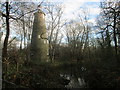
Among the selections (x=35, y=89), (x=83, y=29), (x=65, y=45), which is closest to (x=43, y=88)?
(x=35, y=89)

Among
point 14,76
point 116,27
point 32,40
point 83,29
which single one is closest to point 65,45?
point 83,29

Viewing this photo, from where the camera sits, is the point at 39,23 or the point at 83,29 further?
the point at 83,29

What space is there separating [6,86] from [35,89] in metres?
2.97

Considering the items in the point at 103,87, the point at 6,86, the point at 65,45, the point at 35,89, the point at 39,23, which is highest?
the point at 39,23

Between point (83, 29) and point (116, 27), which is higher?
point (83, 29)

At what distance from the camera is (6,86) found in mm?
6188

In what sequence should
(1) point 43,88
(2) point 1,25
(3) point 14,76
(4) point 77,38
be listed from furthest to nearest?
(4) point 77,38
(2) point 1,25
(1) point 43,88
(3) point 14,76

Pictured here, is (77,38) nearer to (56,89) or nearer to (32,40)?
(32,40)

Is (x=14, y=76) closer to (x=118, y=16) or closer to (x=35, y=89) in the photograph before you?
(x=35, y=89)

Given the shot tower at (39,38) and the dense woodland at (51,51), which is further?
the shot tower at (39,38)

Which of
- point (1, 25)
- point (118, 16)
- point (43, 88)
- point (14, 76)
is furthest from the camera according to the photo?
point (118, 16)

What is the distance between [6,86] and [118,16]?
1625 centimetres

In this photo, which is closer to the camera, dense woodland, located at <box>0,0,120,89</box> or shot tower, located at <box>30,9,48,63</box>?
dense woodland, located at <box>0,0,120,89</box>

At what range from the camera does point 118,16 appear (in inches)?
669
